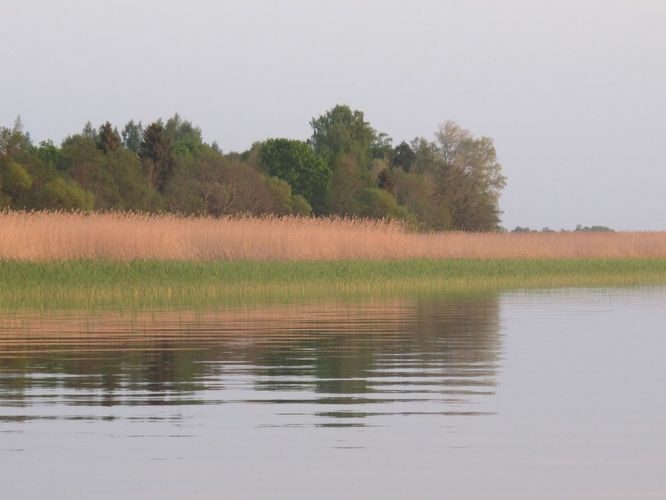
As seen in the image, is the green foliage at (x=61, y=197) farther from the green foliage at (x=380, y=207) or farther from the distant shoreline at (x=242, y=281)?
the green foliage at (x=380, y=207)

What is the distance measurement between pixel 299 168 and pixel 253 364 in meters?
73.4

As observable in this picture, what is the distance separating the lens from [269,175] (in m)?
89.6

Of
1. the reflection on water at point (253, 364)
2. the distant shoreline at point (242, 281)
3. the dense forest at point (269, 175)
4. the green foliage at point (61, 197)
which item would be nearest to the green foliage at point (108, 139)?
the dense forest at point (269, 175)

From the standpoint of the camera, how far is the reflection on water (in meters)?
11.6

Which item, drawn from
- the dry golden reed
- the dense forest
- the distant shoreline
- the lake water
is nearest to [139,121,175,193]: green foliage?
the dense forest

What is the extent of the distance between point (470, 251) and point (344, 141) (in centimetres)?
6004

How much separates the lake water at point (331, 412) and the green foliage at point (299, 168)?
65846 mm

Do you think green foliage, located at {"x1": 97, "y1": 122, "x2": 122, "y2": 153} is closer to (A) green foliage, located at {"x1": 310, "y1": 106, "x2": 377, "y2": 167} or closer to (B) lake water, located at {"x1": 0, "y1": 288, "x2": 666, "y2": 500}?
(A) green foliage, located at {"x1": 310, "y1": 106, "x2": 377, "y2": 167}

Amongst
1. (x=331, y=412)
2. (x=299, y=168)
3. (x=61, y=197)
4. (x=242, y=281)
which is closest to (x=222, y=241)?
(x=242, y=281)

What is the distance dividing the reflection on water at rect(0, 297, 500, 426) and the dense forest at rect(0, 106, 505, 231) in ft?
94.4

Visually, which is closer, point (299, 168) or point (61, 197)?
point (61, 197)

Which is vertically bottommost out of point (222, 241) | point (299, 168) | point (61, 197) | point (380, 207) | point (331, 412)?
point (331, 412)

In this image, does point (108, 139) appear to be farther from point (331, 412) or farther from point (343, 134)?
point (331, 412)

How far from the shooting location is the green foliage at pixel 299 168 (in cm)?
8725
